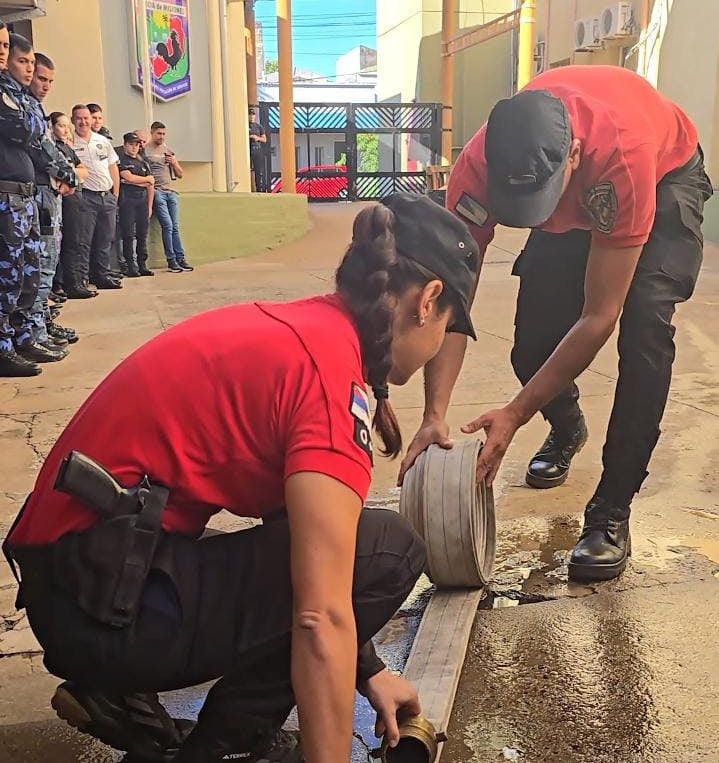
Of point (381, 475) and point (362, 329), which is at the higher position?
point (362, 329)

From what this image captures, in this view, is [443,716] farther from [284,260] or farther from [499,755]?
[284,260]

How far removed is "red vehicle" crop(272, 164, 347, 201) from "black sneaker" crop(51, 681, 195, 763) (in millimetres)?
18877

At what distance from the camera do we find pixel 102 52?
33.0 ft

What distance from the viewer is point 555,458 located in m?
3.17

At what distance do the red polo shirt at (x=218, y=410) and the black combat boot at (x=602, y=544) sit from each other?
4.15 ft

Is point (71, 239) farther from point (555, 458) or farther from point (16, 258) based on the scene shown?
point (555, 458)

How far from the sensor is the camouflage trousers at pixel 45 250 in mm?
5188

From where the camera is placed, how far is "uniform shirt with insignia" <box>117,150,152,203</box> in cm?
895

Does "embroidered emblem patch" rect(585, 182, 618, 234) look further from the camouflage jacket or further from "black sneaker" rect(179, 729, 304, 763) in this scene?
the camouflage jacket

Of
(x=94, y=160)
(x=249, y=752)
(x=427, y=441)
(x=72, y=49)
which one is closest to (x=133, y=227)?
(x=94, y=160)

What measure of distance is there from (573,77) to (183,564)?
5.23 ft

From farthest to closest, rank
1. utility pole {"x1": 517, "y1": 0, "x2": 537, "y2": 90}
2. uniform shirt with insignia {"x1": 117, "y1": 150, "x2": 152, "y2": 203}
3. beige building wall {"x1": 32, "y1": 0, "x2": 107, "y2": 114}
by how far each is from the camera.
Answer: utility pole {"x1": 517, "y1": 0, "x2": 537, "y2": 90} < beige building wall {"x1": 32, "y1": 0, "x2": 107, "y2": 114} < uniform shirt with insignia {"x1": 117, "y1": 150, "x2": 152, "y2": 203}

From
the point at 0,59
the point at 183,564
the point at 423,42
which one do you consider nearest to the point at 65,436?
the point at 183,564

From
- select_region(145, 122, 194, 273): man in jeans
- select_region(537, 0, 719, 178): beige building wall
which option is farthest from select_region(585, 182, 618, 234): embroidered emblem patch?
select_region(537, 0, 719, 178): beige building wall
